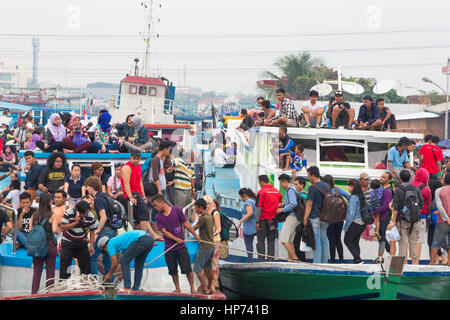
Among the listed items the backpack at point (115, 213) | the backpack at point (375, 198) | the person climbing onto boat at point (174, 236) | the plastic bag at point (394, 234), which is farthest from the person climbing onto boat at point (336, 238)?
the backpack at point (115, 213)

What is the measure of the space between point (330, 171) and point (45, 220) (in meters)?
5.41

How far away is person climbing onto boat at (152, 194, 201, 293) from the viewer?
34.0 ft

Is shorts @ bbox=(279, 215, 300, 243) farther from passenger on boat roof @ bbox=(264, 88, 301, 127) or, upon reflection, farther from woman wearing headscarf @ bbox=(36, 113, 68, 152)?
woman wearing headscarf @ bbox=(36, 113, 68, 152)

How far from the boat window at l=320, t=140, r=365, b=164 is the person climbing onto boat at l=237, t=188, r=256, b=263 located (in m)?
2.12

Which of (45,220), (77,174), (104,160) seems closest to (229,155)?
(104,160)

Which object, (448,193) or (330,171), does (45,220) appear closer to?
(330,171)

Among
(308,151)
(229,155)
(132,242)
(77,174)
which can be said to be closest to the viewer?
(132,242)

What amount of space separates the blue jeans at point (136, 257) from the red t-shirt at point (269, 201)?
7.21 feet

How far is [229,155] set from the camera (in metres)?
22.4

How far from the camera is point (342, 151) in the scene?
13.1m

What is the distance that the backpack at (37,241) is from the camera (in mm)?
10484

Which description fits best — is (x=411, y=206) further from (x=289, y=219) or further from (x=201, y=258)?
(x=201, y=258)

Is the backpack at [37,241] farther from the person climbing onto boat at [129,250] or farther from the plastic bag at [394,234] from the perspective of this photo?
the plastic bag at [394,234]

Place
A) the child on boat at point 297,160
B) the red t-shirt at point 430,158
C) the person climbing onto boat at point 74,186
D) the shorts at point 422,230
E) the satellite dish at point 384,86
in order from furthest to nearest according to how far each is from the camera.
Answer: the satellite dish at point 384,86, the red t-shirt at point 430,158, the child on boat at point 297,160, the person climbing onto boat at point 74,186, the shorts at point 422,230
